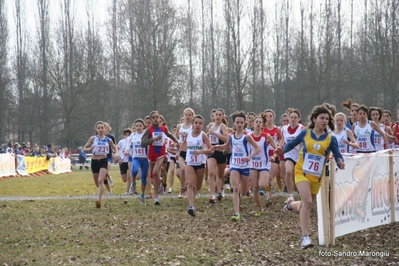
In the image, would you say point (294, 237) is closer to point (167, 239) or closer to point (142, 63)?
point (167, 239)

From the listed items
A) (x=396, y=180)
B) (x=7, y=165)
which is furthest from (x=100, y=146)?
(x=7, y=165)

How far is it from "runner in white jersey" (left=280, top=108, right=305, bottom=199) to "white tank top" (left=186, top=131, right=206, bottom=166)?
1921 millimetres

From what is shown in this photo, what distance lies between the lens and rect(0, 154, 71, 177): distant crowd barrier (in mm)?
31844

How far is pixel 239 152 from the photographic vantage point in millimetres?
12430

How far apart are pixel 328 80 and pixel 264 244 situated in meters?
37.9

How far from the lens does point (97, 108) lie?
2170 inches

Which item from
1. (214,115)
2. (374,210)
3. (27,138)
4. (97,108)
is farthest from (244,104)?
(374,210)

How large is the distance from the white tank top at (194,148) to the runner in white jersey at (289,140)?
192 centimetres

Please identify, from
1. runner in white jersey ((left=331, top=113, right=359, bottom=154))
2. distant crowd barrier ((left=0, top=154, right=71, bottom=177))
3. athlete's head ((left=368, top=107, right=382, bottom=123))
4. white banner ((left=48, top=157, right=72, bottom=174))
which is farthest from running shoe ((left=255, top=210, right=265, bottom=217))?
white banner ((left=48, top=157, right=72, bottom=174))

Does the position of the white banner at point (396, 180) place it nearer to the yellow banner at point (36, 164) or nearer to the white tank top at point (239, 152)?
the white tank top at point (239, 152)

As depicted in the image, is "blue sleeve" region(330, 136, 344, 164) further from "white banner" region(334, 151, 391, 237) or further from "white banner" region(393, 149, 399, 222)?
"white banner" region(393, 149, 399, 222)

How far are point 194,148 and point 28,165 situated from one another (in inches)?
956

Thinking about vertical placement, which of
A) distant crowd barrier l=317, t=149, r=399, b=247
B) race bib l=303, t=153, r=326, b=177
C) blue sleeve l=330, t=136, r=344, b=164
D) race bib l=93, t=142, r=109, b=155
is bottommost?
distant crowd barrier l=317, t=149, r=399, b=247

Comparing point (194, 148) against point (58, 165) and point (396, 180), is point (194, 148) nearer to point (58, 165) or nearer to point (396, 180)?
point (396, 180)
